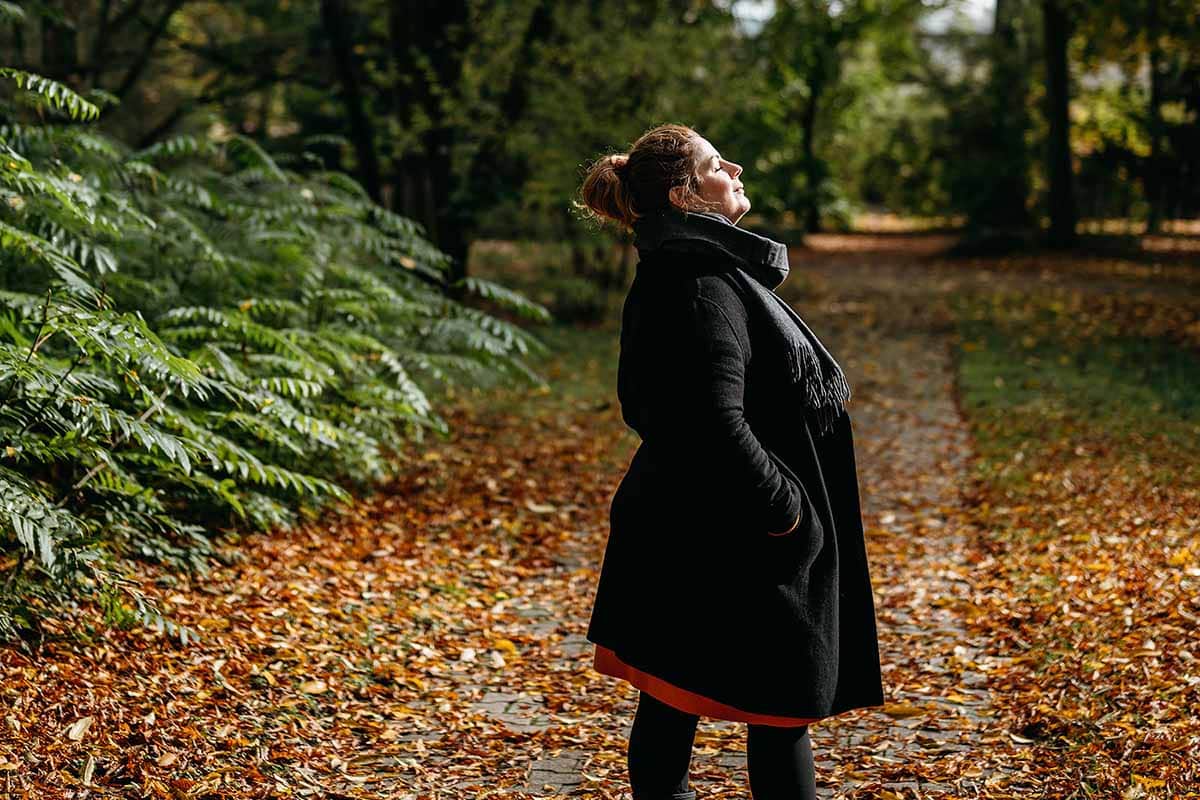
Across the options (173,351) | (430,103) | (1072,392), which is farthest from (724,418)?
(430,103)

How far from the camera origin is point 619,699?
512 cm

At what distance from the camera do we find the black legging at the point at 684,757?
3064mm

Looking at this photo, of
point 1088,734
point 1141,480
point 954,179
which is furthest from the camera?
point 954,179

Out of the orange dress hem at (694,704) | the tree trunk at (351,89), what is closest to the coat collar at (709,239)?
the orange dress hem at (694,704)

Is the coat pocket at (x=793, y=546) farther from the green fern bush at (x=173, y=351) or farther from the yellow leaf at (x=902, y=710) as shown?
the green fern bush at (x=173, y=351)

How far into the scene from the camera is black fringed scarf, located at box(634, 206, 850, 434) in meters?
2.96

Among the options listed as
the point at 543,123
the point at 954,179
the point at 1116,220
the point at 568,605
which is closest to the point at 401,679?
the point at 568,605

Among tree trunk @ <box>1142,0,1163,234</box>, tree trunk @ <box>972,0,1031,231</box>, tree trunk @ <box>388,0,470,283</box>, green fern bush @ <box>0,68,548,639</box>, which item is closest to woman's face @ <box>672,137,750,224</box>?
green fern bush @ <box>0,68,548,639</box>

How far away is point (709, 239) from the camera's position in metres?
2.96

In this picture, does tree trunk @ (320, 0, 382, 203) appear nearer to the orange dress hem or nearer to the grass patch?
the grass patch

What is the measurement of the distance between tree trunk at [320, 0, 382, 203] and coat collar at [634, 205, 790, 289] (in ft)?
32.2

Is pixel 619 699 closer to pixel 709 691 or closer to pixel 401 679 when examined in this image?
pixel 401 679

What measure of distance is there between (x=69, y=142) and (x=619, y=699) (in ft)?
13.6

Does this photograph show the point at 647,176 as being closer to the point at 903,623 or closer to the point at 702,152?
the point at 702,152
